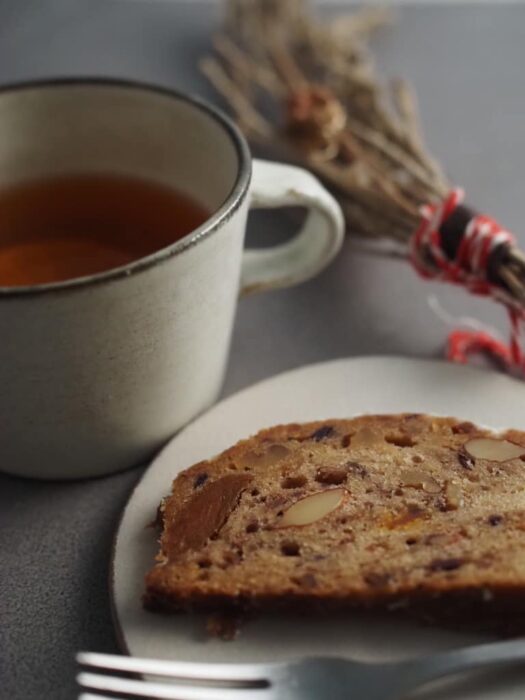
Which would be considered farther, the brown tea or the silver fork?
the brown tea

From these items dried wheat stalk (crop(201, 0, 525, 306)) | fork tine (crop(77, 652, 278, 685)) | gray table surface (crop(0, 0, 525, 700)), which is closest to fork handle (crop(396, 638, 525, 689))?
fork tine (crop(77, 652, 278, 685))

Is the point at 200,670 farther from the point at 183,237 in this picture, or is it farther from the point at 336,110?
the point at 336,110

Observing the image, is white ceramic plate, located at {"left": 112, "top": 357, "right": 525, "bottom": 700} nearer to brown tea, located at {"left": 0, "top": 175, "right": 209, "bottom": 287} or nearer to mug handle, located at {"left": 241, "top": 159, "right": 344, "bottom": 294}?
mug handle, located at {"left": 241, "top": 159, "right": 344, "bottom": 294}

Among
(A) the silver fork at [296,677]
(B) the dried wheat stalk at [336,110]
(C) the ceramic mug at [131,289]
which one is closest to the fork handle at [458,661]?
(A) the silver fork at [296,677]

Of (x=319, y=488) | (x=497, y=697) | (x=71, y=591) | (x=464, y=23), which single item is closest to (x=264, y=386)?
(x=319, y=488)

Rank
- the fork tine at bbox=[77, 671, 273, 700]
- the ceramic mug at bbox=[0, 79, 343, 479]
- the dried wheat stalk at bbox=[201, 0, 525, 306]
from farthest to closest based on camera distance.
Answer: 1. the dried wheat stalk at bbox=[201, 0, 525, 306]
2. the ceramic mug at bbox=[0, 79, 343, 479]
3. the fork tine at bbox=[77, 671, 273, 700]

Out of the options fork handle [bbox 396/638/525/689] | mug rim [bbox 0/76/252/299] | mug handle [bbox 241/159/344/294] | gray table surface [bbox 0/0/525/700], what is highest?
mug rim [bbox 0/76/252/299]

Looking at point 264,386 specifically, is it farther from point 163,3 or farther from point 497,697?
point 163,3
